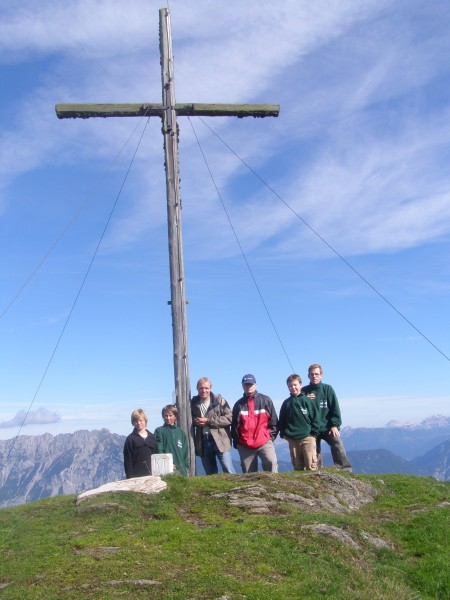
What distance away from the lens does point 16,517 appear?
11.0 m

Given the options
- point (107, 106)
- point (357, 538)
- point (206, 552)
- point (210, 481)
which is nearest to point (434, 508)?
point (357, 538)

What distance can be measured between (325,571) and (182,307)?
8.20 meters

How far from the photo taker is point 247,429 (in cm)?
1407

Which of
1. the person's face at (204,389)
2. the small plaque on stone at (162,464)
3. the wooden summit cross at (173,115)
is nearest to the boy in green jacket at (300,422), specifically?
the person's face at (204,389)

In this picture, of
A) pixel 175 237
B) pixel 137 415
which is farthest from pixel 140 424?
pixel 175 237

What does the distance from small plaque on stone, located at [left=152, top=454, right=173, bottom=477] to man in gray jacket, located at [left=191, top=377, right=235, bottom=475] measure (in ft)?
6.96

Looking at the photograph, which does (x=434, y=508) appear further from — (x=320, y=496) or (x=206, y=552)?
(x=206, y=552)

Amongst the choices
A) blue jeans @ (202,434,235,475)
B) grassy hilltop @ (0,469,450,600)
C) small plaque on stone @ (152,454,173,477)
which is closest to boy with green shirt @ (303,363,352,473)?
grassy hilltop @ (0,469,450,600)

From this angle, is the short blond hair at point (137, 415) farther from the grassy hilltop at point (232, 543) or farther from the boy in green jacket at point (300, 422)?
the boy in green jacket at point (300, 422)

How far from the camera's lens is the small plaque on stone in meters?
12.5

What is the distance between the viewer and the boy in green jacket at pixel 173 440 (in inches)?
529

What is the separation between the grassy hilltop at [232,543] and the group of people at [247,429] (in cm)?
127

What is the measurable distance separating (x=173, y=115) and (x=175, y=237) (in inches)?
123

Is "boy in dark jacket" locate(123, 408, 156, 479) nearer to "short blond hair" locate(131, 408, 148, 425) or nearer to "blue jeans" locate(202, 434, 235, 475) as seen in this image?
"short blond hair" locate(131, 408, 148, 425)
